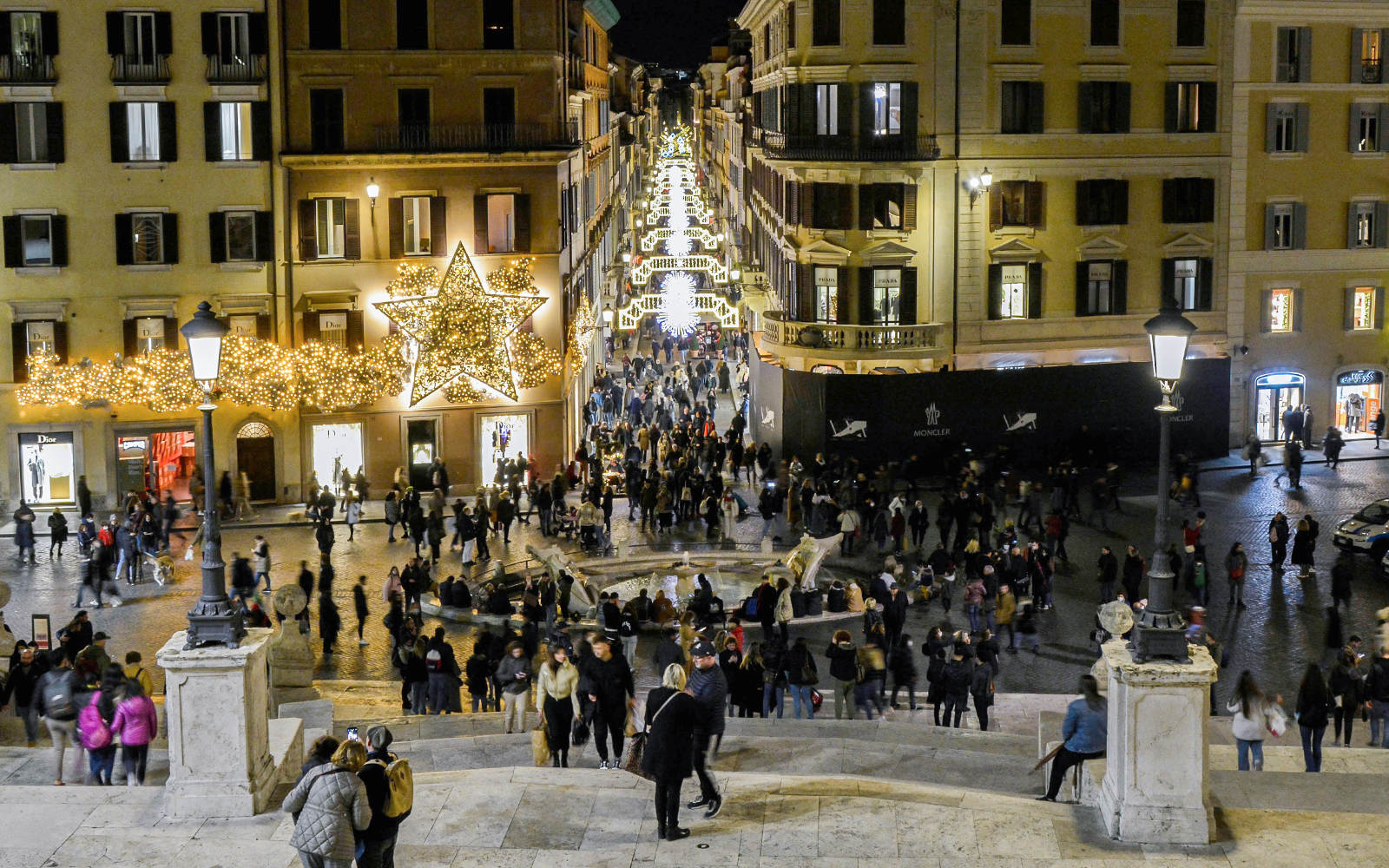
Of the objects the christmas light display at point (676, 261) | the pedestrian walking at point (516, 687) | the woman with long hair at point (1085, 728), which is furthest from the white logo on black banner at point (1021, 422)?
the woman with long hair at point (1085, 728)

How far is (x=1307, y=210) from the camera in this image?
151 feet

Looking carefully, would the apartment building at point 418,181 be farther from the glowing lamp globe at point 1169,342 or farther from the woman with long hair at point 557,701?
the glowing lamp globe at point 1169,342

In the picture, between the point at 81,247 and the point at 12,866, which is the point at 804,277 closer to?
the point at 81,247

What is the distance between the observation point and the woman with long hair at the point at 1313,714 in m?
18.4

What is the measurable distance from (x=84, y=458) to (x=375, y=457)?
6.75 meters

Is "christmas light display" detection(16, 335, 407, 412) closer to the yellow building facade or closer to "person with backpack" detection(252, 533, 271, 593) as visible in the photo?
"person with backpack" detection(252, 533, 271, 593)

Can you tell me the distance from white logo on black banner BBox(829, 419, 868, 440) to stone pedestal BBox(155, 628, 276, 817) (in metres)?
30.2

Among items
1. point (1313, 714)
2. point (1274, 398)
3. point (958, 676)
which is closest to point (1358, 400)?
point (1274, 398)

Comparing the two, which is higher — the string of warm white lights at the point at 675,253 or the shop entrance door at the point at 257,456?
the string of warm white lights at the point at 675,253

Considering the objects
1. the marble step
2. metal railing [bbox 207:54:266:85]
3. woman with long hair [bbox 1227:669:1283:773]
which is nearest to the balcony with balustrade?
metal railing [bbox 207:54:266:85]

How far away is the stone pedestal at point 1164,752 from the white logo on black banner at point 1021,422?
3088 centimetres

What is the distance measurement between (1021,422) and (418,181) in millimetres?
16445

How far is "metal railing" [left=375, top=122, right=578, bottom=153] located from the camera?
41.1 metres

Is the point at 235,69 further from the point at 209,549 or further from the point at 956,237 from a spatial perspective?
the point at 209,549
